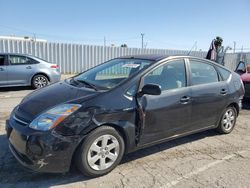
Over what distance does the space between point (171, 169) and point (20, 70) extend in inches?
282

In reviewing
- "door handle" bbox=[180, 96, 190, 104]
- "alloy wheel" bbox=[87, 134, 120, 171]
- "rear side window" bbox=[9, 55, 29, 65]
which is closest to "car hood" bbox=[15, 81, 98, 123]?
"alloy wheel" bbox=[87, 134, 120, 171]

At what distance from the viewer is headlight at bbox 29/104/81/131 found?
9.05 feet

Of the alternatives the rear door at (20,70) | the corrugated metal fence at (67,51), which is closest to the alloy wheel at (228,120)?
the rear door at (20,70)

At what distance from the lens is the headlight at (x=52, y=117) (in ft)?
9.05

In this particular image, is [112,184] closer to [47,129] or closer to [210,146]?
[47,129]

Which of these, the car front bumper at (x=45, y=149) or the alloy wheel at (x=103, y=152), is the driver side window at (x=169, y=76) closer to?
the alloy wheel at (x=103, y=152)

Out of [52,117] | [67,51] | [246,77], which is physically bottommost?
[52,117]

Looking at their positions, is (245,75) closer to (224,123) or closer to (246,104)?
(246,104)

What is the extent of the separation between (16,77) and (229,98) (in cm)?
714

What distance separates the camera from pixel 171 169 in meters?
3.34

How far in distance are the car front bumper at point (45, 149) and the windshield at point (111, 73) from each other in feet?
3.15

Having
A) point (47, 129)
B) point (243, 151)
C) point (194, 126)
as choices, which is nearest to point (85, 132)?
point (47, 129)

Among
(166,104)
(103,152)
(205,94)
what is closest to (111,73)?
(166,104)

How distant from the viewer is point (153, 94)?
318 cm
